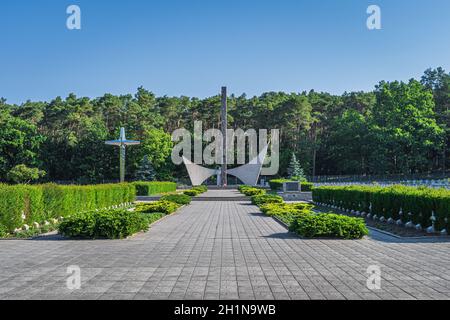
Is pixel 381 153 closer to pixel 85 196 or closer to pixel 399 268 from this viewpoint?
pixel 85 196

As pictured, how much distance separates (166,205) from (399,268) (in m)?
12.3

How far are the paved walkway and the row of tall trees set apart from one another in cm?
4335

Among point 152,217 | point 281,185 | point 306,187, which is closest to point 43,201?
point 152,217

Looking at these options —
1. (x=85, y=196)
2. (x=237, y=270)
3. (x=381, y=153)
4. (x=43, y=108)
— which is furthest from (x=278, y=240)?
(x=43, y=108)

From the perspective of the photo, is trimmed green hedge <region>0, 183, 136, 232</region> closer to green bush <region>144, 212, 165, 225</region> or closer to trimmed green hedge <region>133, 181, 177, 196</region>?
green bush <region>144, 212, 165, 225</region>

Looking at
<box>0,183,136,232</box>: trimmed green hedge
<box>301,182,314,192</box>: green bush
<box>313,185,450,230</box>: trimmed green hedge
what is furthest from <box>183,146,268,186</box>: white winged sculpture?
<box>0,183,136,232</box>: trimmed green hedge

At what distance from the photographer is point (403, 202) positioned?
43.5ft

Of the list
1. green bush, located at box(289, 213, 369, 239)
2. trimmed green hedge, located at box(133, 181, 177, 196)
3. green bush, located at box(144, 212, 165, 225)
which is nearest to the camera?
green bush, located at box(289, 213, 369, 239)

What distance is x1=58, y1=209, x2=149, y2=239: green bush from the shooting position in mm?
10414

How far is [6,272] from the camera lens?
6.58 metres

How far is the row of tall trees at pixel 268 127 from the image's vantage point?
51.2m

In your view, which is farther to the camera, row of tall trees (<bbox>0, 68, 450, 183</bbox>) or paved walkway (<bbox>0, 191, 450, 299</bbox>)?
row of tall trees (<bbox>0, 68, 450, 183</bbox>)

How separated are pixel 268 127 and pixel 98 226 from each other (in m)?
56.3

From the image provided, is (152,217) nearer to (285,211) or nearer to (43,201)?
(43,201)
